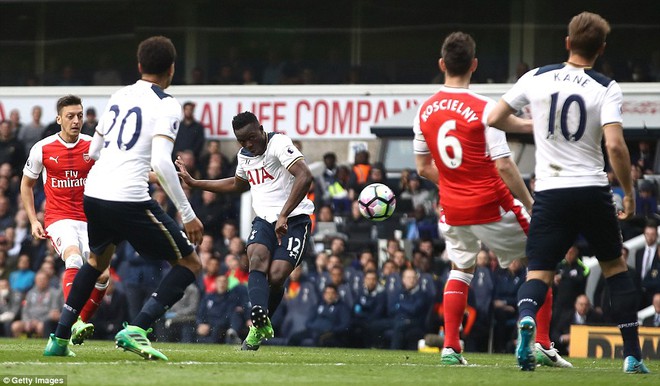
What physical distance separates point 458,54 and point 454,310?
187 cm

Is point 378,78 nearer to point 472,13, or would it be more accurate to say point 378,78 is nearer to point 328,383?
point 472,13

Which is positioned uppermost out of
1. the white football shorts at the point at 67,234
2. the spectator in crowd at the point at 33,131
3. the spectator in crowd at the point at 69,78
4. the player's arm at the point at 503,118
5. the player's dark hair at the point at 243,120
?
the spectator in crowd at the point at 69,78

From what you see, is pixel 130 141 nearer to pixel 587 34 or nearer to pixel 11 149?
pixel 587 34

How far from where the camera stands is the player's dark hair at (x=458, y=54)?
9461mm

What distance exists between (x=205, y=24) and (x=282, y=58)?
192cm

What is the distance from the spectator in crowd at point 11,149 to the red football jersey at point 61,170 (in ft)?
34.1

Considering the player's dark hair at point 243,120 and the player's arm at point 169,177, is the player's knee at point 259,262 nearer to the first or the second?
the player's dark hair at point 243,120

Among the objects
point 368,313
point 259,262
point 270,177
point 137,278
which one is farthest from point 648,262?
point 137,278

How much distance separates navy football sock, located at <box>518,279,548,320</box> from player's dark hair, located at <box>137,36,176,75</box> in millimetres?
2855

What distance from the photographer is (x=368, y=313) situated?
57.5 feet

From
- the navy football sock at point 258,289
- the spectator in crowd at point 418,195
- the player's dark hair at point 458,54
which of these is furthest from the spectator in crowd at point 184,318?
the player's dark hair at point 458,54

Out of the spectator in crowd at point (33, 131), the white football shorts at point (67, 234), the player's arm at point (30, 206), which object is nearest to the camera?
the player's arm at point (30, 206)

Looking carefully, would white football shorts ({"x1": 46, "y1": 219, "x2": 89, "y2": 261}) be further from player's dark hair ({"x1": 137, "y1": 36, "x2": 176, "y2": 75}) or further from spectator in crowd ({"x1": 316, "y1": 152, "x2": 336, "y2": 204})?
spectator in crowd ({"x1": 316, "y1": 152, "x2": 336, "y2": 204})

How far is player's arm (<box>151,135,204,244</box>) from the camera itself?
887cm
